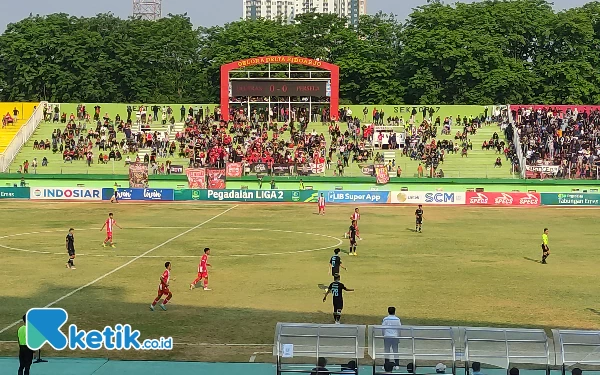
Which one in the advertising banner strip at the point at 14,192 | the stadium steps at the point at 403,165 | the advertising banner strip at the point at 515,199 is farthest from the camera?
the stadium steps at the point at 403,165

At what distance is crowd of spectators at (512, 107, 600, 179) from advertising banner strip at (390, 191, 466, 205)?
7.92m

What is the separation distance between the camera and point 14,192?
67.6m

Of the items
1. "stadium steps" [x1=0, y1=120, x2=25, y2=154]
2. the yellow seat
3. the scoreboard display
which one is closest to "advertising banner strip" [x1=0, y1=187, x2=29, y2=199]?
"stadium steps" [x1=0, y1=120, x2=25, y2=154]

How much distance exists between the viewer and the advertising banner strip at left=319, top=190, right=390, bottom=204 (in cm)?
6581

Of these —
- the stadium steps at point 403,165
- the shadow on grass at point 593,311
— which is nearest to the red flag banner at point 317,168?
the stadium steps at point 403,165

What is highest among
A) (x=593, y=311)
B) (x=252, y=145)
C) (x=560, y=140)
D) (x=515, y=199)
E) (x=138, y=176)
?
(x=560, y=140)

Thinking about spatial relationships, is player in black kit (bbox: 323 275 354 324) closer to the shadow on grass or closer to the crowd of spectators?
the shadow on grass

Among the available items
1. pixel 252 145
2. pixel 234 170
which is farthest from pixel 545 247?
pixel 252 145

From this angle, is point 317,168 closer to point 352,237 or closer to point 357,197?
point 357,197

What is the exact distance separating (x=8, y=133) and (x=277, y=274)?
5565cm

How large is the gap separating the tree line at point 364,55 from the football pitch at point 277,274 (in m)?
45.1

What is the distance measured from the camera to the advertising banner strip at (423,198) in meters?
65.8

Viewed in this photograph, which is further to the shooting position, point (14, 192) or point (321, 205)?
point (14, 192)

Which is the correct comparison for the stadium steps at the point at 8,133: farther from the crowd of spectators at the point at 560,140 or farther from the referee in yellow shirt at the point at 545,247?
the referee in yellow shirt at the point at 545,247
